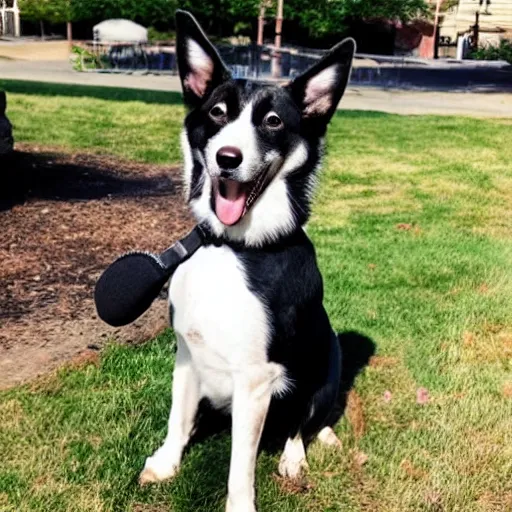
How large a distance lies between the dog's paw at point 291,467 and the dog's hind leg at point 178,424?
0.41 meters

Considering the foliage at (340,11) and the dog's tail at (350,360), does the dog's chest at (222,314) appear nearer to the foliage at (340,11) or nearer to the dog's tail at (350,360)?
the dog's tail at (350,360)

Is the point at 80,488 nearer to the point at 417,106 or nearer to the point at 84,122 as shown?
the point at 84,122

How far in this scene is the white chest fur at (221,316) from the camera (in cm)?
268

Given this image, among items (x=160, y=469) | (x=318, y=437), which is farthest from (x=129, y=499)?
(x=318, y=437)

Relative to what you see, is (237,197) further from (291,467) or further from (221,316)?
(291,467)

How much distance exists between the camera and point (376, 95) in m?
21.2

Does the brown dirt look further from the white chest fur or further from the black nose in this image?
the black nose

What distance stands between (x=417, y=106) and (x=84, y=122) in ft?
30.5

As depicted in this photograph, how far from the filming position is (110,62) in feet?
90.2

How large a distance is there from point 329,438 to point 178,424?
73 cm

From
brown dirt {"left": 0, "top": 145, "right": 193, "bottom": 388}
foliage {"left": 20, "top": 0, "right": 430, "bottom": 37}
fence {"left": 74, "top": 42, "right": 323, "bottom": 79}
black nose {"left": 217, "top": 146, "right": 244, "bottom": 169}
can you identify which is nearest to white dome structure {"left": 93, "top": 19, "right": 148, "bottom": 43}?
foliage {"left": 20, "top": 0, "right": 430, "bottom": 37}

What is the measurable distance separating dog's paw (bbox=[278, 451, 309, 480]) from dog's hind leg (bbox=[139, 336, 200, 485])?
0.41 metres

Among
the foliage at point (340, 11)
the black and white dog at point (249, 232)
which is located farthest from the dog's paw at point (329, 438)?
the foliage at point (340, 11)

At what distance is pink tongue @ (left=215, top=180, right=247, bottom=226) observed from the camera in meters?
2.69
